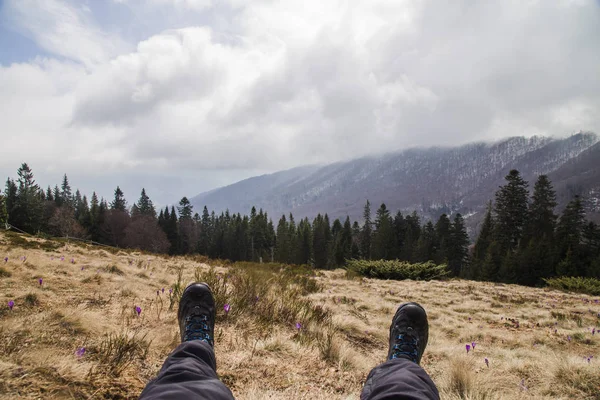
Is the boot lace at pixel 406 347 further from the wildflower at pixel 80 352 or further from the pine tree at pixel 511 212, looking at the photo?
the pine tree at pixel 511 212

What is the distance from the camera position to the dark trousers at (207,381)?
154cm

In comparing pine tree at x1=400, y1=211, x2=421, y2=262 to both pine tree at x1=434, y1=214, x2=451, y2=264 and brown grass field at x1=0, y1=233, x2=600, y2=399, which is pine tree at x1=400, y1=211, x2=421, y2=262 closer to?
pine tree at x1=434, y1=214, x2=451, y2=264

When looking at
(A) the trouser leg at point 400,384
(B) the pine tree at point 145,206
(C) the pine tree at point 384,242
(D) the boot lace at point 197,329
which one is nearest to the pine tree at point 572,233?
(C) the pine tree at point 384,242

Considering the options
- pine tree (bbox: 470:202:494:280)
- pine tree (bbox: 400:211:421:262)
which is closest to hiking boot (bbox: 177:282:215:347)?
pine tree (bbox: 470:202:494:280)

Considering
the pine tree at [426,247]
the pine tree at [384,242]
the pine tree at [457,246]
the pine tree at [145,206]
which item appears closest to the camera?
the pine tree at [457,246]

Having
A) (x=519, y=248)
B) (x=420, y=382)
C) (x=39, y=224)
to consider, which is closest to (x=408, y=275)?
(x=420, y=382)

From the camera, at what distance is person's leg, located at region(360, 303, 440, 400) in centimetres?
172

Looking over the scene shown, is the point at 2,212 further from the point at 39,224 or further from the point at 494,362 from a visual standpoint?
the point at 494,362

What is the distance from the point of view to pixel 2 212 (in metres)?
32.8

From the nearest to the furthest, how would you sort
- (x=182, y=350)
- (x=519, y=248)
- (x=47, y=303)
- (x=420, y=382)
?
1. (x=420, y=382)
2. (x=182, y=350)
3. (x=47, y=303)
4. (x=519, y=248)

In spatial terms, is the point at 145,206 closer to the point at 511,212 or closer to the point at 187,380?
the point at 511,212

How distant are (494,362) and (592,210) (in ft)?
888

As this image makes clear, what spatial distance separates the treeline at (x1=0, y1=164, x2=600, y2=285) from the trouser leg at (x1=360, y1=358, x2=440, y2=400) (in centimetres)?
3748

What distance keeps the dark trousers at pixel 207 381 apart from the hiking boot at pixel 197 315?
1.80 ft
